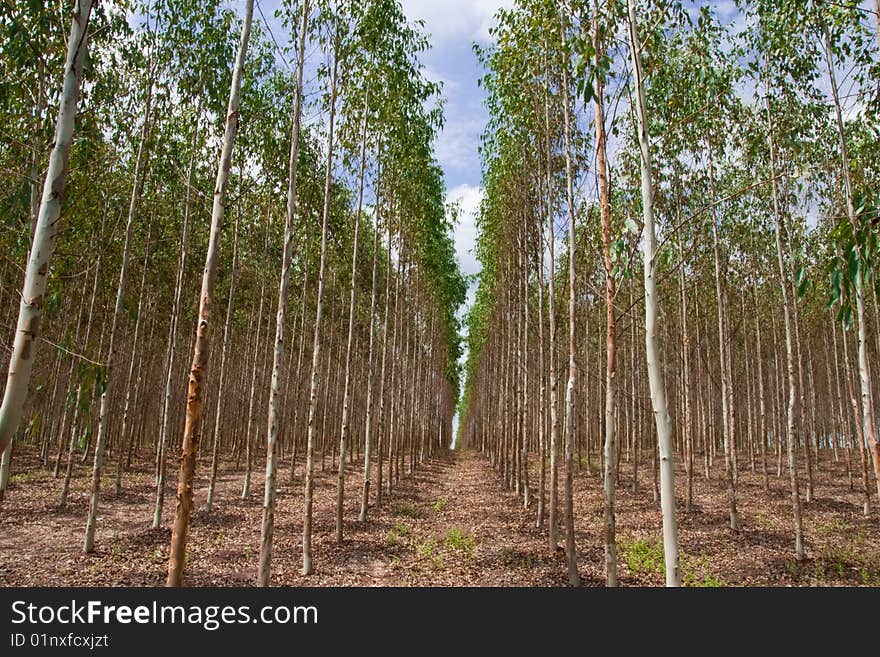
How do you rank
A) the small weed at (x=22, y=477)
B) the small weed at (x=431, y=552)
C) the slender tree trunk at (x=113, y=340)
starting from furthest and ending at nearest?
the small weed at (x=22, y=477)
the small weed at (x=431, y=552)
the slender tree trunk at (x=113, y=340)

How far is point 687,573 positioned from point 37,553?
1100 centimetres

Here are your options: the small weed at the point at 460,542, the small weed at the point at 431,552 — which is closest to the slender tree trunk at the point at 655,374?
the small weed at the point at 431,552

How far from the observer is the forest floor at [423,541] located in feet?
29.9

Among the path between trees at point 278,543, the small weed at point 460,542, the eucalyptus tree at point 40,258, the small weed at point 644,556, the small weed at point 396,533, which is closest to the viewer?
the eucalyptus tree at point 40,258

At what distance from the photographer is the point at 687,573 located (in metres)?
9.52

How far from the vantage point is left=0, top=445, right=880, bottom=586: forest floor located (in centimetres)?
912

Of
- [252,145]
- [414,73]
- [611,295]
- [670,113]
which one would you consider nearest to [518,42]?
[670,113]

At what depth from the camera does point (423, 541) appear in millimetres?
11742

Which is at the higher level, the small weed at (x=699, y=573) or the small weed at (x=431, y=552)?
the small weed at (x=699, y=573)

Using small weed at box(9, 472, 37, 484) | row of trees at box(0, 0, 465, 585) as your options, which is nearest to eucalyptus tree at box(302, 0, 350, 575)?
row of trees at box(0, 0, 465, 585)

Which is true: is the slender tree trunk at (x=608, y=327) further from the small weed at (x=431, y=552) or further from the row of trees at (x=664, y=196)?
the small weed at (x=431, y=552)

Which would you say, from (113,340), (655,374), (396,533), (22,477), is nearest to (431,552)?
(396,533)

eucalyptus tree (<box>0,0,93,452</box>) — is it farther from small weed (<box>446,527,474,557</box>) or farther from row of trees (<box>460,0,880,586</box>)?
small weed (<box>446,527,474,557</box>)

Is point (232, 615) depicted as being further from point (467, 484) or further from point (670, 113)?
point (467, 484)
